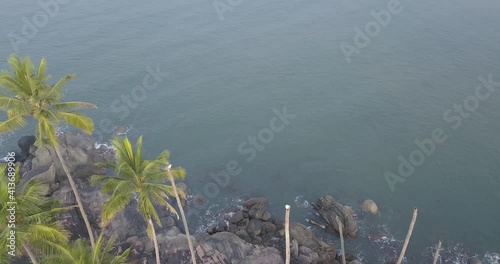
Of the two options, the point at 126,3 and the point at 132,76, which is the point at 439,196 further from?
the point at 126,3

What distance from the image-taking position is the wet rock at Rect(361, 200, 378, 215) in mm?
48906

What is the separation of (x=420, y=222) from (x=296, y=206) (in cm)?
1491

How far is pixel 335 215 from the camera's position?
153ft

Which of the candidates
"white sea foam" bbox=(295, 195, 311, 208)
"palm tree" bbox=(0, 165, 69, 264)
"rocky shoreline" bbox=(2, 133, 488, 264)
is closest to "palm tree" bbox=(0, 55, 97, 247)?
"palm tree" bbox=(0, 165, 69, 264)

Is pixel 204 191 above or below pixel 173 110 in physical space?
below

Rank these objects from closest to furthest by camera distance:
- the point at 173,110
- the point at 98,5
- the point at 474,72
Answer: the point at 173,110
the point at 474,72
the point at 98,5

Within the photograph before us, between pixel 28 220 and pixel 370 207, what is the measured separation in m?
38.1

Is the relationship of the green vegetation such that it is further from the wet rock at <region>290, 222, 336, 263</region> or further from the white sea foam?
the white sea foam

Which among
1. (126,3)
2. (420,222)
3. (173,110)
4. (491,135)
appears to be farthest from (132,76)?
(491,135)

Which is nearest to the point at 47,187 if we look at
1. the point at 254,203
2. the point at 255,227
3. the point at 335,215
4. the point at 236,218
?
the point at 236,218

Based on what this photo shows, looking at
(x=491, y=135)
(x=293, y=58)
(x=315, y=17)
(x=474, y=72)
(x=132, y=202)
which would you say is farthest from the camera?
(x=315, y=17)

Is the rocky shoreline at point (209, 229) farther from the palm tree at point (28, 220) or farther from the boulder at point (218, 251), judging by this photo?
the palm tree at point (28, 220)

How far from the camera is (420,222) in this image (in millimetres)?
48000

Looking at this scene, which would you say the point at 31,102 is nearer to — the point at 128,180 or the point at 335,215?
the point at 128,180
